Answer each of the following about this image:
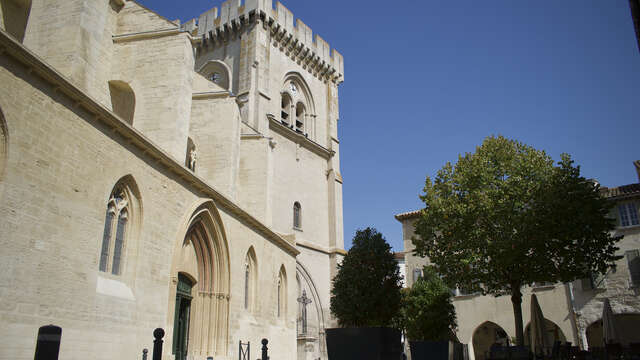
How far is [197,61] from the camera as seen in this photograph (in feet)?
108

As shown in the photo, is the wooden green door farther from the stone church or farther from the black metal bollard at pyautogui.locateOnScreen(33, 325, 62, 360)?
the black metal bollard at pyautogui.locateOnScreen(33, 325, 62, 360)

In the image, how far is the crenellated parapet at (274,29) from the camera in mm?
30484

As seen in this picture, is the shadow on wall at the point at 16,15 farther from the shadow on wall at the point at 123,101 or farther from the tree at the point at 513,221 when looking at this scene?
the tree at the point at 513,221

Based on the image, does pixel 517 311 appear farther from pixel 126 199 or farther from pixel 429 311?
pixel 126 199

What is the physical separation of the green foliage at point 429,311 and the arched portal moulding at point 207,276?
526 inches

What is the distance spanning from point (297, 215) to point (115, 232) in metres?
19.8

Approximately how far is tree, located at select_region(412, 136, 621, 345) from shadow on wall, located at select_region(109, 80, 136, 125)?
37.6ft

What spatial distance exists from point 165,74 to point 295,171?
15870mm

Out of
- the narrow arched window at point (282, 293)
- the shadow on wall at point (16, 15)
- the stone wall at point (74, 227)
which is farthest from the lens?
the narrow arched window at point (282, 293)

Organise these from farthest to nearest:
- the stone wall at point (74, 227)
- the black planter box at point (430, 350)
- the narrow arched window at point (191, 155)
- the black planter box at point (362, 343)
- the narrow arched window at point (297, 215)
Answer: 1. the narrow arched window at point (297, 215)
2. the narrow arched window at point (191, 155)
3. the black planter box at point (430, 350)
4. the black planter box at point (362, 343)
5. the stone wall at point (74, 227)

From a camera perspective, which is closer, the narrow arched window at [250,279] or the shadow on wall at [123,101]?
the shadow on wall at [123,101]

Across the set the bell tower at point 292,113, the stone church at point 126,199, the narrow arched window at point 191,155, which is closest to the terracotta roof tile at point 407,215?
the bell tower at point 292,113

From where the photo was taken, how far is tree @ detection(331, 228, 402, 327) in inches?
479

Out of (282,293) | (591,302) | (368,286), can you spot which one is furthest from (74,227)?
(591,302)
